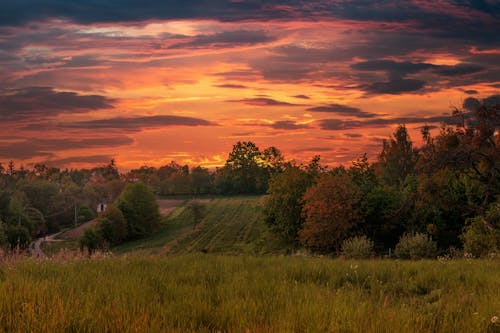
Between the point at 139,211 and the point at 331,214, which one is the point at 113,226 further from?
the point at 331,214

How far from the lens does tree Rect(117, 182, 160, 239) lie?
11431 cm

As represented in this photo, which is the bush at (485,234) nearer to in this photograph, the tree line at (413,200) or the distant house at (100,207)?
the tree line at (413,200)

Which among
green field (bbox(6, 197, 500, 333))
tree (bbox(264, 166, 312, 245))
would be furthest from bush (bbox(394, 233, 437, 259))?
green field (bbox(6, 197, 500, 333))

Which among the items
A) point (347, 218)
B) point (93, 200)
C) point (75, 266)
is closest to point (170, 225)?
point (93, 200)

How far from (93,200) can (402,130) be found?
11465 centimetres

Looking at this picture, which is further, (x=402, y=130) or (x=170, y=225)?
(x=170, y=225)

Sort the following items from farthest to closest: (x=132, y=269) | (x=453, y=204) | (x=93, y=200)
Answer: (x=93, y=200)
(x=453, y=204)
(x=132, y=269)

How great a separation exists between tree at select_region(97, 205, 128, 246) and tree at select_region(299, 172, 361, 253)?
58909 mm

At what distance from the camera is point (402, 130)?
302 feet

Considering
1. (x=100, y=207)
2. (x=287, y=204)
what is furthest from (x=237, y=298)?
(x=100, y=207)

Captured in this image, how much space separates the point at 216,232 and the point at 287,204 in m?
30.9

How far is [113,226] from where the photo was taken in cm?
10506

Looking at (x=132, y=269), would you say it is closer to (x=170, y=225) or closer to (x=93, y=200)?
(x=170, y=225)

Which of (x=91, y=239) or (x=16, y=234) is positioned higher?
(x=16, y=234)
